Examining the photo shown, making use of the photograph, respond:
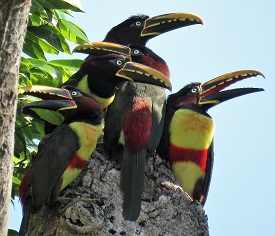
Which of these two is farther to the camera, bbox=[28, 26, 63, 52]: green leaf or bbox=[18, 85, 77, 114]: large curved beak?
bbox=[28, 26, 63, 52]: green leaf

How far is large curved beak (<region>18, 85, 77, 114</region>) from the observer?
5.18 meters

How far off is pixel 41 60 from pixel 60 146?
2.47ft

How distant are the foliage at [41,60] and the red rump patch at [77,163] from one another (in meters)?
0.32

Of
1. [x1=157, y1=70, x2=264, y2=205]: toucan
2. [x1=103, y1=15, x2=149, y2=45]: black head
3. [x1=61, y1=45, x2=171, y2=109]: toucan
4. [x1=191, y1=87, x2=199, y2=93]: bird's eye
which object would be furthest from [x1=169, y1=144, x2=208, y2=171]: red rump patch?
[x1=103, y1=15, x2=149, y2=45]: black head

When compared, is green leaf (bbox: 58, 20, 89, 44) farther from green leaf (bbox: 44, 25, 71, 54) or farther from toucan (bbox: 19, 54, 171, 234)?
toucan (bbox: 19, 54, 171, 234)

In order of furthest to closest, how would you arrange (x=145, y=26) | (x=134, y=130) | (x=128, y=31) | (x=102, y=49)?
(x=128, y=31)
(x=145, y=26)
(x=102, y=49)
(x=134, y=130)

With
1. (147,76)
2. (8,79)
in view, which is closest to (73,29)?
(147,76)

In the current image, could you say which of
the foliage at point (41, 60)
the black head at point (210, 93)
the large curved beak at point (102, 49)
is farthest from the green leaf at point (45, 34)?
the black head at point (210, 93)

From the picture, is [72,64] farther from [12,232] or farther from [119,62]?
[12,232]

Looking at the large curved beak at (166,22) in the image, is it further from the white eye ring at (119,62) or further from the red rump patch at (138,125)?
the red rump patch at (138,125)

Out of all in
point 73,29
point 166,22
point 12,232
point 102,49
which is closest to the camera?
point 12,232

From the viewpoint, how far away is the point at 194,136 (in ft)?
18.6

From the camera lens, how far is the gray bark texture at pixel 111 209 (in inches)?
190

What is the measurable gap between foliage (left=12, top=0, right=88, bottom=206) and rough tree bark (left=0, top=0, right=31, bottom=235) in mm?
1657
